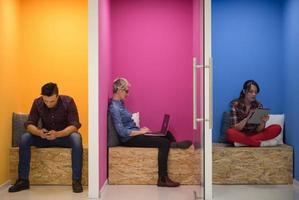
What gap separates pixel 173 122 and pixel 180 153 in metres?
0.86

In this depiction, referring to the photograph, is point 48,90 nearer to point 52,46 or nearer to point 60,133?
point 60,133

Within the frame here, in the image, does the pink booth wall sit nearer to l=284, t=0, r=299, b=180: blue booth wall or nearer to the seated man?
the seated man

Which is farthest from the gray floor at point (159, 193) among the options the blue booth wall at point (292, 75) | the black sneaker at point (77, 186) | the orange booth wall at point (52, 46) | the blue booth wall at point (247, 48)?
the orange booth wall at point (52, 46)

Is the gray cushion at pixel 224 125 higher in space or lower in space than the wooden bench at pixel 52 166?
higher

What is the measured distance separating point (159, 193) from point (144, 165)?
0.48 metres

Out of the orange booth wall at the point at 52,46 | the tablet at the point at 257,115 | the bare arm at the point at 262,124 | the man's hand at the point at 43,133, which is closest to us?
the man's hand at the point at 43,133

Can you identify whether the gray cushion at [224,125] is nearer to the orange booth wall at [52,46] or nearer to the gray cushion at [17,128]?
the orange booth wall at [52,46]

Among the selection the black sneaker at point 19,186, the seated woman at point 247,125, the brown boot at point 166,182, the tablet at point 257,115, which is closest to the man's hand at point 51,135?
the black sneaker at point 19,186

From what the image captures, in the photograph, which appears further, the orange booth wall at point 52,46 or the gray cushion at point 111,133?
the orange booth wall at point 52,46

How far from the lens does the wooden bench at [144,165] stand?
4.97 meters

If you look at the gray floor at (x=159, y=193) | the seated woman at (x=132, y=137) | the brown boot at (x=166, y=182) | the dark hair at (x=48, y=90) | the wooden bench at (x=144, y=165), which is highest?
the dark hair at (x=48, y=90)

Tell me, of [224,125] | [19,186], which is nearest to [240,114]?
[224,125]

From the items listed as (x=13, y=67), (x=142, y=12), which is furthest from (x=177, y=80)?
(x=13, y=67)

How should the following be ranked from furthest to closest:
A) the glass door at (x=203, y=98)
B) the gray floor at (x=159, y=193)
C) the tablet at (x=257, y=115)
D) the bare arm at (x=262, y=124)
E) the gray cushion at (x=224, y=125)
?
the gray cushion at (x=224, y=125) < the bare arm at (x=262, y=124) < the tablet at (x=257, y=115) < the gray floor at (x=159, y=193) < the glass door at (x=203, y=98)
